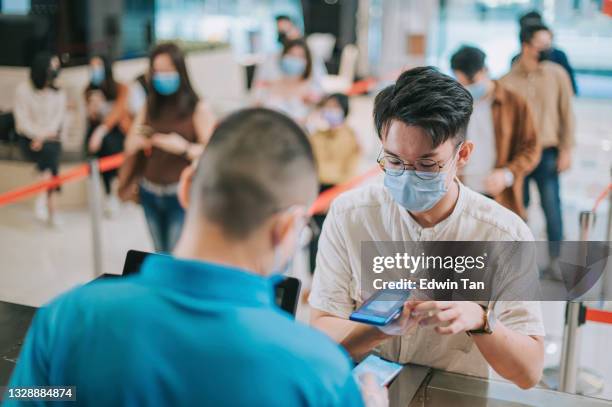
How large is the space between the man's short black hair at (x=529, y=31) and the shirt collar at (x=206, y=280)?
370cm

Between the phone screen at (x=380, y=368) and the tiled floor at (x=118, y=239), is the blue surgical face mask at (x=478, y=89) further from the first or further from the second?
the phone screen at (x=380, y=368)

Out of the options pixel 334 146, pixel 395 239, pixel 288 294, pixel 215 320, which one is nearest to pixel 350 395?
pixel 215 320

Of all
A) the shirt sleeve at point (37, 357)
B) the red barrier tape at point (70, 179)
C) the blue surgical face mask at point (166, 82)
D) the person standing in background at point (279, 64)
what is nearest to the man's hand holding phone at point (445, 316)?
the shirt sleeve at point (37, 357)

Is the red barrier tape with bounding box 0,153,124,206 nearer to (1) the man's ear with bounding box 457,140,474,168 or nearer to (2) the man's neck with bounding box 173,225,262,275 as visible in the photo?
(1) the man's ear with bounding box 457,140,474,168

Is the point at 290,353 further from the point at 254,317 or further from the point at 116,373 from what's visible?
the point at 116,373

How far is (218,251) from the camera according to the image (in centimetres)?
108

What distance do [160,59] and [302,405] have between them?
3373mm

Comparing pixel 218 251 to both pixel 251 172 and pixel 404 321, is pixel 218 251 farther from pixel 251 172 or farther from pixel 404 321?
pixel 404 321

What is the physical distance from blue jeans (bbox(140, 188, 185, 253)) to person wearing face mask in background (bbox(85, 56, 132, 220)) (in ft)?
7.12

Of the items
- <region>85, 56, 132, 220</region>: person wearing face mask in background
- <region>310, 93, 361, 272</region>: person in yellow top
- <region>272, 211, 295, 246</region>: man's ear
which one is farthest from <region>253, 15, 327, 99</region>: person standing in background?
<region>272, 211, 295, 246</region>: man's ear

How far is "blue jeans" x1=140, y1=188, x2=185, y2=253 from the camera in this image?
13.2 ft

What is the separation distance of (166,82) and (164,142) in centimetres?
34

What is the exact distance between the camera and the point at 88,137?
6.03 m

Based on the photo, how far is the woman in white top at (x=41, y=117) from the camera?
15.3ft
